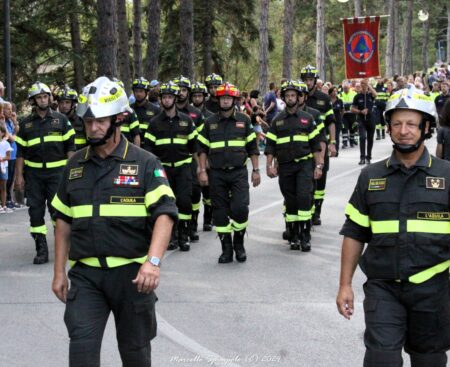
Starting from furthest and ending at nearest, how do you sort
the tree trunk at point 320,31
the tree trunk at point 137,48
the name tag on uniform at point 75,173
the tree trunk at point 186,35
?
the tree trunk at point 320,31
the tree trunk at point 137,48
the tree trunk at point 186,35
the name tag on uniform at point 75,173

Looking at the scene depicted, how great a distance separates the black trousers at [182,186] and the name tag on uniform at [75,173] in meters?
6.27

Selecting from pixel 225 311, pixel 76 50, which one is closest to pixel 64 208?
pixel 225 311

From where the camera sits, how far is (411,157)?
16.7 feet

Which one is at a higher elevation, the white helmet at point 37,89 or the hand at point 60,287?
the white helmet at point 37,89

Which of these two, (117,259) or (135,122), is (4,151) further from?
(117,259)

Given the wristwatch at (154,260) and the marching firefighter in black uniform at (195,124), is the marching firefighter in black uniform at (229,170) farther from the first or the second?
the wristwatch at (154,260)

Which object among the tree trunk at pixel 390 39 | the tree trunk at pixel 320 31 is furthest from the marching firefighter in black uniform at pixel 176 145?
the tree trunk at pixel 390 39

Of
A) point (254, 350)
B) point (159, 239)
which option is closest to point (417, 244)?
point (159, 239)

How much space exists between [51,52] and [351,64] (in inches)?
488

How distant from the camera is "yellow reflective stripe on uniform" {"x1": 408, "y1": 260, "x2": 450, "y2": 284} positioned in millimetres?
4945

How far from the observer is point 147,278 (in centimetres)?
491

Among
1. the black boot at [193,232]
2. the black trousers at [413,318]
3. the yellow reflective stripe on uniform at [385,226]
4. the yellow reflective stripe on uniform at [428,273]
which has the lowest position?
the black boot at [193,232]

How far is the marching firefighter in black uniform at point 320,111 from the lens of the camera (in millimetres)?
13320

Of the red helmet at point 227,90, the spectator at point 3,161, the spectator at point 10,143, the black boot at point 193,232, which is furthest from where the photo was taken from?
the spectator at point 10,143
